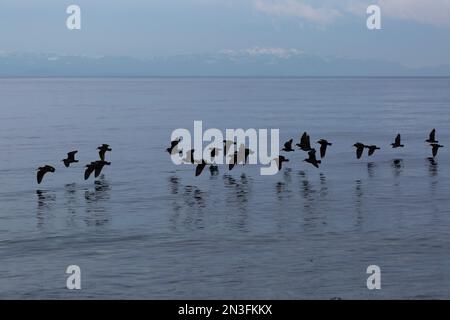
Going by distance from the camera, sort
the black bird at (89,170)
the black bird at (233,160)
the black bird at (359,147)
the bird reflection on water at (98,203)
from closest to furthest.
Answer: the bird reflection on water at (98,203)
the black bird at (89,170)
the black bird at (233,160)
the black bird at (359,147)

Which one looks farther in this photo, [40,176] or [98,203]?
[40,176]

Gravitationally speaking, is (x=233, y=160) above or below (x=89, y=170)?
above

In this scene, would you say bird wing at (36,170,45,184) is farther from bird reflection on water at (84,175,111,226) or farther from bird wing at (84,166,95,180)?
bird reflection on water at (84,175,111,226)

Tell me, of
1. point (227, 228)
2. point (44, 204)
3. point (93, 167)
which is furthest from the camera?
point (93, 167)

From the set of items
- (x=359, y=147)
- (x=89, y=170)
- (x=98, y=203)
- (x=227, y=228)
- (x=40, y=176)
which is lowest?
(x=227, y=228)

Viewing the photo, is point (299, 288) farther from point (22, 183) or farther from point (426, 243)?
point (22, 183)

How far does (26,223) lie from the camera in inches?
1540

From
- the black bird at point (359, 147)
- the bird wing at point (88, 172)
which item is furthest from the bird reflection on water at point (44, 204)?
Result: the black bird at point (359, 147)

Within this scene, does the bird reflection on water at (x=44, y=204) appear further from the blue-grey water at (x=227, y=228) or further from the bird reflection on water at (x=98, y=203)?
the bird reflection on water at (x=98, y=203)

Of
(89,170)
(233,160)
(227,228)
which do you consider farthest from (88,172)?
(227,228)

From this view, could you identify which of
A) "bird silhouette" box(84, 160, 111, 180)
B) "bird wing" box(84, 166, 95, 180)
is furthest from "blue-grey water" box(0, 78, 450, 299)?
"bird silhouette" box(84, 160, 111, 180)

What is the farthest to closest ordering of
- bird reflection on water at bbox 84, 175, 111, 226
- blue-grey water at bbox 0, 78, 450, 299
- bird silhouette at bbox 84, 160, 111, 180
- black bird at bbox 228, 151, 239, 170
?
black bird at bbox 228, 151, 239, 170
bird silhouette at bbox 84, 160, 111, 180
bird reflection on water at bbox 84, 175, 111, 226
blue-grey water at bbox 0, 78, 450, 299

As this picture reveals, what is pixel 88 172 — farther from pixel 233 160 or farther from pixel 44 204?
pixel 233 160
